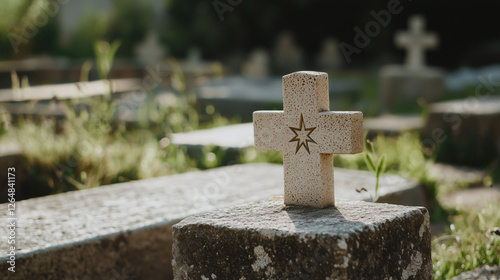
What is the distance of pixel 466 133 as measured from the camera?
615 cm

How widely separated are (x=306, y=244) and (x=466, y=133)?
15.8 feet

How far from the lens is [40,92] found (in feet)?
25.5

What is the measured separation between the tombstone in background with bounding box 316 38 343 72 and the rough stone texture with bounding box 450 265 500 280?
13.5m

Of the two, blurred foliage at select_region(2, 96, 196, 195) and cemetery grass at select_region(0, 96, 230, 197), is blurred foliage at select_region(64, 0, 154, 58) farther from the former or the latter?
blurred foliage at select_region(2, 96, 196, 195)

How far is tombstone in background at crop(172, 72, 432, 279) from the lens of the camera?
1.79m

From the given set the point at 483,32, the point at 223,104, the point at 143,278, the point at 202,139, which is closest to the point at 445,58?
the point at 483,32

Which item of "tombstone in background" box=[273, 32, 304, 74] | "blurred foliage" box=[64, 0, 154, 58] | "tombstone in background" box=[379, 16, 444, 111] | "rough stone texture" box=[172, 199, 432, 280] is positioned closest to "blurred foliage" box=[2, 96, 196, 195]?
"rough stone texture" box=[172, 199, 432, 280]
